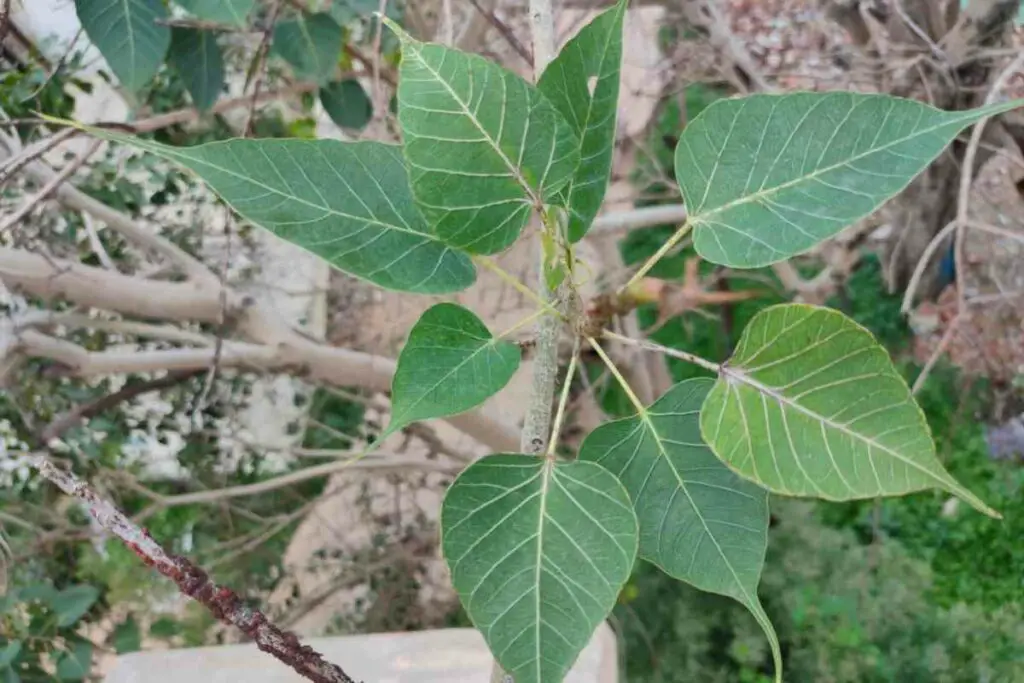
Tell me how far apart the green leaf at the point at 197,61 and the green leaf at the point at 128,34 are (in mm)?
190

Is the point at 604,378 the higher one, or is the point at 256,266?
the point at 256,266

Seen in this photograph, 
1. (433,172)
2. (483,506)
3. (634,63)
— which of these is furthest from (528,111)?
(634,63)

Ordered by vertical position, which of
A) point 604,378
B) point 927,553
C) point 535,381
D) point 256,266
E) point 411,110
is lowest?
point 927,553

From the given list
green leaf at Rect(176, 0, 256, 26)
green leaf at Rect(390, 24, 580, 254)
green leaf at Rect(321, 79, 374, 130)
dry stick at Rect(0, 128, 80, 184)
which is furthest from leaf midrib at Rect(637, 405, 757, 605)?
green leaf at Rect(321, 79, 374, 130)

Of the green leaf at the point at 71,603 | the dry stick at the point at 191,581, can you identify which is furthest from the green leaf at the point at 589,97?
the green leaf at the point at 71,603

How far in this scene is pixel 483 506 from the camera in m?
0.29

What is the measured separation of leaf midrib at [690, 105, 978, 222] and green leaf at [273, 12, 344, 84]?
55 centimetres

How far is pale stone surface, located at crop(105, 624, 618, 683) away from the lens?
2.26ft

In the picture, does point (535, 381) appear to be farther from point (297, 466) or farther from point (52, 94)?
point (297, 466)

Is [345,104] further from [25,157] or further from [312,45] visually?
[25,157]

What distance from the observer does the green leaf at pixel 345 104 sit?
95cm

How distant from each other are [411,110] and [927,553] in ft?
4.77

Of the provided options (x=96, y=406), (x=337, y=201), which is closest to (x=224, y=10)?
(x=337, y=201)

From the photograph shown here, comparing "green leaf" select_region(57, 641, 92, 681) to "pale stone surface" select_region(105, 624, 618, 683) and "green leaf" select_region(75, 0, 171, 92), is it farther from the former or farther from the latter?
"green leaf" select_region(75, 0, 171, 92)
